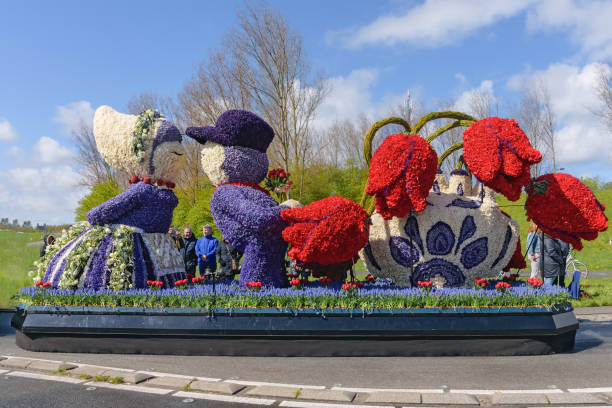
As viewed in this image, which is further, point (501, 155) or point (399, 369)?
point (501, 155)

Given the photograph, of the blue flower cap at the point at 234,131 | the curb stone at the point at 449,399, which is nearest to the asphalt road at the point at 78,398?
the curb stone at the point at 449,399

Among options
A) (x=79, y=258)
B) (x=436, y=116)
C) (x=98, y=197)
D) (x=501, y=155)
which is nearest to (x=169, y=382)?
(x=79, y=258)

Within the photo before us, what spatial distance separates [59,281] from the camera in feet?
19.7

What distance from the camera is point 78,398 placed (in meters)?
3.94

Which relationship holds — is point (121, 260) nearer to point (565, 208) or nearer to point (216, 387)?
point (216, 387)

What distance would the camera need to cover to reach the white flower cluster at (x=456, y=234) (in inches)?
236

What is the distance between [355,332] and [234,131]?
3.11 metres

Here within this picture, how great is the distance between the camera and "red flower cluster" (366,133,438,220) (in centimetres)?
568

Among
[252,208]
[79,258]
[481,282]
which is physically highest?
[252,208]

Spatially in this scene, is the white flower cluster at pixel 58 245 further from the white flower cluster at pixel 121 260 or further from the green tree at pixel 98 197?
the green tree at pixel 98 197

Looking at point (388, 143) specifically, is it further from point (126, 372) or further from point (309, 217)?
point (126, 372)

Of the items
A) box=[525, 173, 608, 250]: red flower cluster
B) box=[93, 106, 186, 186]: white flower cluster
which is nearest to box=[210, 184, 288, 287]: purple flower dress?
box=[93, 106, 186, 186]: white flower cluster

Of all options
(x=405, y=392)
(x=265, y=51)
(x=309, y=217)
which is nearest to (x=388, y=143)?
(x=309, y=217)

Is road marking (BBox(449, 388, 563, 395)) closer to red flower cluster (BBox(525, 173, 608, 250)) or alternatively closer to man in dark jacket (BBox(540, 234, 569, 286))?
red flower cluster (BBox(525, 173, 608, 250))
